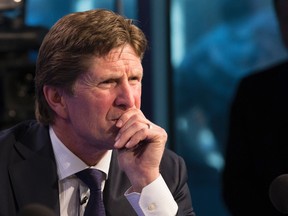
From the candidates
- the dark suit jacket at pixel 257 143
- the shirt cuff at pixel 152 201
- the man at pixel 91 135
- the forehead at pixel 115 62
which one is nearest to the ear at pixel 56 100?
the man at pixel 91 135

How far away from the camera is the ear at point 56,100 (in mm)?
1882

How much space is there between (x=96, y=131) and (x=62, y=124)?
0.15m

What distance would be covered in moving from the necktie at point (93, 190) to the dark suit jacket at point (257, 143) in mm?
1493

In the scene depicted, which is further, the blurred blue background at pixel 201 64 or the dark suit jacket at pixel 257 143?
the blurred blue background at pixel 201 64

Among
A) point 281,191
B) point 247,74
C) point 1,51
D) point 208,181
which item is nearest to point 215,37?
point 247,74

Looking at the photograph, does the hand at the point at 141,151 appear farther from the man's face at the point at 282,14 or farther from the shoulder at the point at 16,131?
the man's face at the point at 282,14

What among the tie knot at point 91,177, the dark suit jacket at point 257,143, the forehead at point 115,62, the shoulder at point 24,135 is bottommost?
the dark suit jacket at point 257,143

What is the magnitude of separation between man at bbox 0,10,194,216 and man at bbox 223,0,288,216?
1.45m

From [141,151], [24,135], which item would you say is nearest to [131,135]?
[141,151]

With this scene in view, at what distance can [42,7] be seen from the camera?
3508 millimetres

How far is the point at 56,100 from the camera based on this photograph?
1.90 m

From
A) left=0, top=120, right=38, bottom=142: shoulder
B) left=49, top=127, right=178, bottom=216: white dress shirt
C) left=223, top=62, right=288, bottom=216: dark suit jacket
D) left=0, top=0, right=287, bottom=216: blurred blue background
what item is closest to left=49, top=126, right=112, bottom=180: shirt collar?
left=49, top=127, right=178, bottom=216: white dress shirt

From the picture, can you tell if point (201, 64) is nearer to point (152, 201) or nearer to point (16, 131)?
point (16, 131)

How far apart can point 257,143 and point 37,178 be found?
173cm
